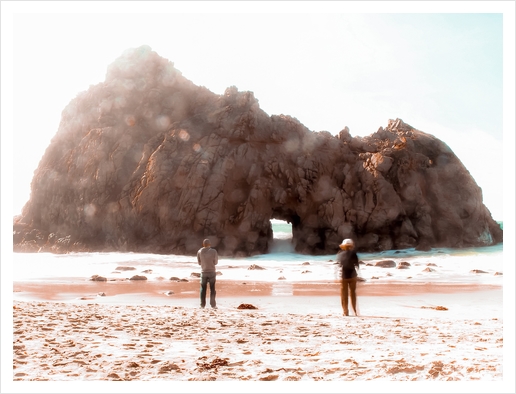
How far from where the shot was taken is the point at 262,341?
6559mm

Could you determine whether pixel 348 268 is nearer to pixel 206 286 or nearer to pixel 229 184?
pixel 206 286

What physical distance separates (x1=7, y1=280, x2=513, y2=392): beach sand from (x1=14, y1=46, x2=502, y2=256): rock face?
2553 centimetres

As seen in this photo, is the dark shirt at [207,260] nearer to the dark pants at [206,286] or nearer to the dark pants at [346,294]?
the dark pants at [206,286]

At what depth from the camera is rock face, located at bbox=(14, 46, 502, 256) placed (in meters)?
37.6

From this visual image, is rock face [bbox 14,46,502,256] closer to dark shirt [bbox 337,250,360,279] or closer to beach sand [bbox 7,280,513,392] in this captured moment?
beach sand [bbox 7,280,513,392]

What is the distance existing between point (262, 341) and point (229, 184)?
32.2 meters

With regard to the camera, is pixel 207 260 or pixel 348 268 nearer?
pixel 348 268

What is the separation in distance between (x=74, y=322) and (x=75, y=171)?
1530 inches

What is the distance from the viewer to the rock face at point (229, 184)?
37562 millimetres

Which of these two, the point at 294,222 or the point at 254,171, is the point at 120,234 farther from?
the point at 294,222

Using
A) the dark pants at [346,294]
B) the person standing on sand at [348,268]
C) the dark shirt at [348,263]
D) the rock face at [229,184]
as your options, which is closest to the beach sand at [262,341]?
the dark pants at [346,294]

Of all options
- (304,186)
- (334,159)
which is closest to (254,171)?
(304,186)

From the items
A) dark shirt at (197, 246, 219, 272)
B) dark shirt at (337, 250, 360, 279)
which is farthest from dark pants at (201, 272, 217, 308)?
dark shirt at (337, 250, 360, 279)

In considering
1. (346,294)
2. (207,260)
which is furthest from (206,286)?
(346,294)
